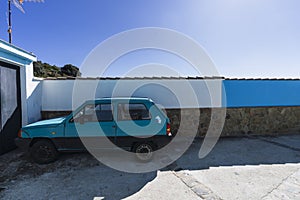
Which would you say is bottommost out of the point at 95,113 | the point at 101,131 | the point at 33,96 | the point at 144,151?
the point at 144,151

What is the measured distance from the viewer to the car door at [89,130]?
461 cm

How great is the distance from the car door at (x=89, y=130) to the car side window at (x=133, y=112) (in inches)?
11.2

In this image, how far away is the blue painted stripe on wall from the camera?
7.66 metres

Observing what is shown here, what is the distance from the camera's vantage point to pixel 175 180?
377cm

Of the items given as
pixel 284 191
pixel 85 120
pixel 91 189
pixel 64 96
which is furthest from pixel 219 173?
pixel 64 96

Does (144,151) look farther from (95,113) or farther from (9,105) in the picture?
(9,105)

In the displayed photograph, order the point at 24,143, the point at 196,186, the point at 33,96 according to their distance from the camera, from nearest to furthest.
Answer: the point at 196,186 < the point at 24,143 < the point at 33,96

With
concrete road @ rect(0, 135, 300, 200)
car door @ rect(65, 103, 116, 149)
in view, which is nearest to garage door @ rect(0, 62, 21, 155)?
concrete road @ rect(0, 135, 300, 200)

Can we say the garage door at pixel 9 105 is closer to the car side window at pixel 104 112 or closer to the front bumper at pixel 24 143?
the front bumper at pixel 24 143

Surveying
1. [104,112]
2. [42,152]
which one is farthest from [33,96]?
[104,112]

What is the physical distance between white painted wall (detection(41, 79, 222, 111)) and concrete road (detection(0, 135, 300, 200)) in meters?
2.60

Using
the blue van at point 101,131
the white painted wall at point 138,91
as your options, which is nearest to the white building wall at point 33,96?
the white painted wall at point 138,91

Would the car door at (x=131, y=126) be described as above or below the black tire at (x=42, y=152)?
above

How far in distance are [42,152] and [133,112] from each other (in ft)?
8.19
